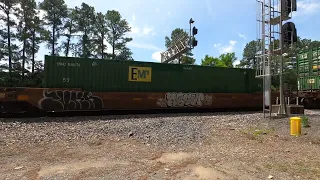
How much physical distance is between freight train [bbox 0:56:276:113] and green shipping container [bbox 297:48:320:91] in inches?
116

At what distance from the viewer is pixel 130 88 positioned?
16438 mm

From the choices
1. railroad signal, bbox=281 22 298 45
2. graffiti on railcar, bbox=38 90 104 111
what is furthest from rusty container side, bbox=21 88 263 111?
railroad signal, bbox=281 22 298 45

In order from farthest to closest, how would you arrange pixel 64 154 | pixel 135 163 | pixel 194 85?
1. pixel 194 85
2. pixel 64 154
3. pixel 135 163

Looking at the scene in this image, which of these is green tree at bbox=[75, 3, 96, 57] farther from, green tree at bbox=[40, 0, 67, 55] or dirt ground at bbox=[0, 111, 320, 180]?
dirt ground at bbox=[0, 111, 320, 180]

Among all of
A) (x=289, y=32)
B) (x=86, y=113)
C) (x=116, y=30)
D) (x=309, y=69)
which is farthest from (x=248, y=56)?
(x=86, y=113)

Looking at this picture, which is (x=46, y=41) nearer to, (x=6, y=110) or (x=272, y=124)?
(x=6, y=110)

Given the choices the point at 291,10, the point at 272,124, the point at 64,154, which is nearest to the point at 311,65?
the point at 291,10

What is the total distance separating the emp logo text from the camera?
16.5 meters

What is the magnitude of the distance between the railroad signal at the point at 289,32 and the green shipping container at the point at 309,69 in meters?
5.30

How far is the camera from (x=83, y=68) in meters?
15.4

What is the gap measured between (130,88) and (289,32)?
30.6 feet

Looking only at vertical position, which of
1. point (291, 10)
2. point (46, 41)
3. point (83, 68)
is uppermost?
point (46, 41)

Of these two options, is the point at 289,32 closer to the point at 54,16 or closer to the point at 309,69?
the point at 309,69

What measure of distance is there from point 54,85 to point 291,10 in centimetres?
1326
